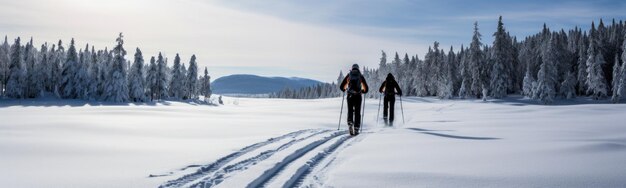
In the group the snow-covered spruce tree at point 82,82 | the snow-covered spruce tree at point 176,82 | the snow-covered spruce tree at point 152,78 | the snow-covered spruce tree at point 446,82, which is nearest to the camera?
the snow-covered spruce tree at point 82,82

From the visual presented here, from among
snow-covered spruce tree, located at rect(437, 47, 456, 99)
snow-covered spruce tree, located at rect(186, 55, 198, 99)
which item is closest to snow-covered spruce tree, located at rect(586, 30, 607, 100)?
snow-covered spruce tree, located at rect(437, 47, 456, 99)

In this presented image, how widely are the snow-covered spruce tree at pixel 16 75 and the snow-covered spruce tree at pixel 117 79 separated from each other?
16.1m

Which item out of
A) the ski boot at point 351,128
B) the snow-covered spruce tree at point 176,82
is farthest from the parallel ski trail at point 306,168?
the snow-covered spruce tree at point 176,82

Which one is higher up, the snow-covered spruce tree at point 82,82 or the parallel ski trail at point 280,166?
the snow-covered spruce tree at point 82,82

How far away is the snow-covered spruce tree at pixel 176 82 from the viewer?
87375 mm

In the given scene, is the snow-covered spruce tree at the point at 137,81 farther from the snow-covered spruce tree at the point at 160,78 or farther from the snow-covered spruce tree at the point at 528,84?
the snow-covered spruce tree at the point at 528,84

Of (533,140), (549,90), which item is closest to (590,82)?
(549,90)

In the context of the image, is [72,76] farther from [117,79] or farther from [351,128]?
[351,128]

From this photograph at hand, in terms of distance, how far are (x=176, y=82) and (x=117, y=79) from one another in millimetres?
25229

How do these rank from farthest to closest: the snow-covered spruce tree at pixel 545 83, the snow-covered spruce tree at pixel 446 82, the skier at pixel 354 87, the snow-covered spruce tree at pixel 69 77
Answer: the snow-covered spruce tree at pixel 446 82 < the snow-covered spruce tree at pixel 69 77 < the snow-covered spruce tree at pixel 545 83 < the skier at pixel 354 87

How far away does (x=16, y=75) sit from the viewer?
218ft

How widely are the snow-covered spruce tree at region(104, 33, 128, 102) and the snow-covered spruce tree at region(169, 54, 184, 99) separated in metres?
22.1

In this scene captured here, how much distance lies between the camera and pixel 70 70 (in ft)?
222

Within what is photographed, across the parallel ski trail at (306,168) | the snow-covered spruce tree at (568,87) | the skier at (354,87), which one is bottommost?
the parallel ski trail at (306,168)
